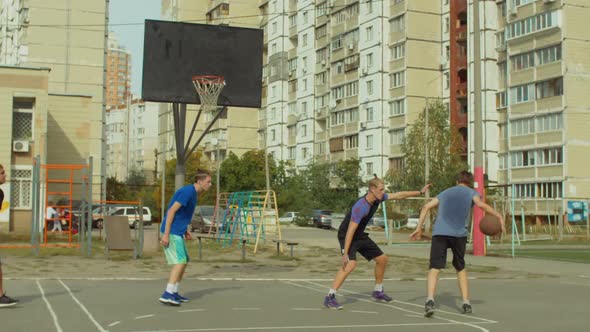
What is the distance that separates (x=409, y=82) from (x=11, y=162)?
41002 millimetres

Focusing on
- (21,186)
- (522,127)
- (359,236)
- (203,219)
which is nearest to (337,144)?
(522,127)

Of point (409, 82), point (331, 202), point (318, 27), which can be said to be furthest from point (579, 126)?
point (318, 27)

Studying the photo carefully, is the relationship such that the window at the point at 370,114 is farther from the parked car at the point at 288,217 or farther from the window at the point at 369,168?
the parked car at the point at 288,217

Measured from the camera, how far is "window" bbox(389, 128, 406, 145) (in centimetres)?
7511

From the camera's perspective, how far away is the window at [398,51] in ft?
246

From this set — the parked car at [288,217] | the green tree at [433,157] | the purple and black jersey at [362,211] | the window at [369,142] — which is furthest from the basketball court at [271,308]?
the window at [369,142]

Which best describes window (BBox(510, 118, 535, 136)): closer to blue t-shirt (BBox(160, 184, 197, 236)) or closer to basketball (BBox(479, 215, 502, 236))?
basketball (BBox(479, 215, 502, 236))

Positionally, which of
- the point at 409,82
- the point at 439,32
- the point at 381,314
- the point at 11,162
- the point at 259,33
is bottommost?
the point at 381,314

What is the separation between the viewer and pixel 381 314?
1085cm

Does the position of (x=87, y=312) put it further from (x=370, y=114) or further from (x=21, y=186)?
(x=370, y=114)

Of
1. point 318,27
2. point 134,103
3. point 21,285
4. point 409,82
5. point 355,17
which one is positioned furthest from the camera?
point 134,103

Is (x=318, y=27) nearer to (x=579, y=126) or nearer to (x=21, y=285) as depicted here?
(x=579, y=126)

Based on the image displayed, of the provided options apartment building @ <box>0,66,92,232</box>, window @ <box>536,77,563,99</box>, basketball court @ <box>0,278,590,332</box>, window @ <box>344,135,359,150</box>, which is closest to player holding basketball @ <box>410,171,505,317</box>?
basketball court @ <box>0,278,590,332</box>

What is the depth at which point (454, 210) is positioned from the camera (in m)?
11.1
